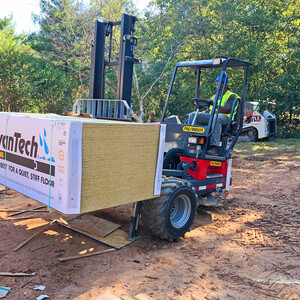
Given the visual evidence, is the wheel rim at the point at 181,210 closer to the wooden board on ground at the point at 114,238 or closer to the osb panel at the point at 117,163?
the wooden board on ground at the point at 114,238

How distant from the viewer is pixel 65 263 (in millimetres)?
3922

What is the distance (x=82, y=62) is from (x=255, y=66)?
9.94 meters

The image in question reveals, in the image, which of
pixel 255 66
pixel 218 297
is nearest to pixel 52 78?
pixel 255 66

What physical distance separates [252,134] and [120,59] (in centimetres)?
1228

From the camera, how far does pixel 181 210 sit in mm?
4965

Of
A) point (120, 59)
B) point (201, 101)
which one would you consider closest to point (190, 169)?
point (201, 101)

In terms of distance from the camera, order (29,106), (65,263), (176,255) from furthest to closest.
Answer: (29,106) < (176,255) < (65,263)

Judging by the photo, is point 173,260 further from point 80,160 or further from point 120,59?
point 120,59

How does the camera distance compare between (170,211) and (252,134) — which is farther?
Answer: (252,134)

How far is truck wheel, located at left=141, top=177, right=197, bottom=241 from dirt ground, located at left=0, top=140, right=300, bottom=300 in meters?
0.21

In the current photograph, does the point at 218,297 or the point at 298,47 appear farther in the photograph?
the point at 298,47

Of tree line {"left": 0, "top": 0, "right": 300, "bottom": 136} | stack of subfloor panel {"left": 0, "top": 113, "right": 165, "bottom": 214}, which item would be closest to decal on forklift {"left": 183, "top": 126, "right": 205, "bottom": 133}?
stack of subfloor panel {"left": 0, "top": 113, "right": 165, "bottom": 214}

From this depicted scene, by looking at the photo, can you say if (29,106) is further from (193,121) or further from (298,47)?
(298,47)

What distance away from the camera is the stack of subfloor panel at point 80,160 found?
3115mm
